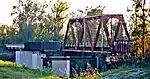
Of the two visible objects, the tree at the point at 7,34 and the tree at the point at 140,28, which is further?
the tree at the point at 7,34

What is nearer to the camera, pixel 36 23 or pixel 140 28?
pixel 140 28

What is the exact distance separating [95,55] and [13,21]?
33029 millimetres

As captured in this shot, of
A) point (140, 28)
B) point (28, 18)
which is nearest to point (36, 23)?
point (28, 18)

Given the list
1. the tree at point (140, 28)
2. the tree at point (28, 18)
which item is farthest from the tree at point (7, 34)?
the tree at point (140, 28)

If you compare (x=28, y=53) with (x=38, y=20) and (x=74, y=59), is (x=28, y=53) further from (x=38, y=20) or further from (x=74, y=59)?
(x=38, y=20)

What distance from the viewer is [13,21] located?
60.6m

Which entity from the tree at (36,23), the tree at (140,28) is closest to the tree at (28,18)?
the tree at (36,23)

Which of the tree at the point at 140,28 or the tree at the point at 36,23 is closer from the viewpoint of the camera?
the tree at the point at 140,28

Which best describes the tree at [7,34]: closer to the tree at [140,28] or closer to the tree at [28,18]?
the tree at [28,18]

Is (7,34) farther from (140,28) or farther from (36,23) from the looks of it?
(140,28)

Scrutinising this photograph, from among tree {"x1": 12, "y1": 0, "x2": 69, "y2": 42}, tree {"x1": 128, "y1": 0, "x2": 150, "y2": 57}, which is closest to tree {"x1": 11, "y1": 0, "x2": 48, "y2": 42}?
tree {"x1": 12, "y1": 0, "x2": 69, "y2": 42}

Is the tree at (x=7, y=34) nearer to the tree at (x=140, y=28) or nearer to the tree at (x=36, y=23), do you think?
the tree at (x=36, y=23)

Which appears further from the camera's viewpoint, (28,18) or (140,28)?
(28,18)

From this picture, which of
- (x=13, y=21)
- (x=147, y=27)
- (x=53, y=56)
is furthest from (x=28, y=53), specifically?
(x=13, y=21)
